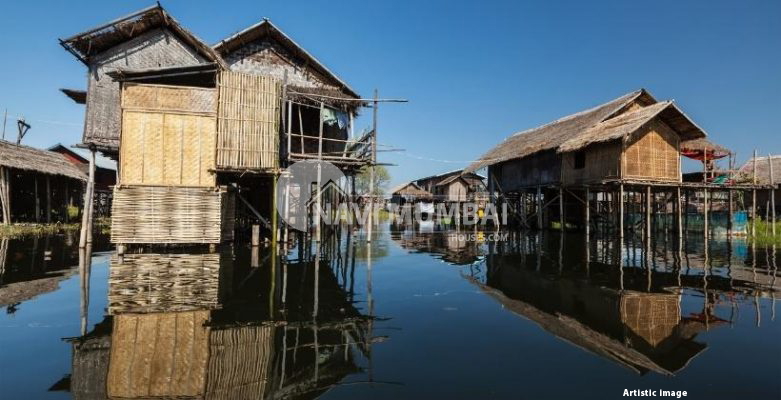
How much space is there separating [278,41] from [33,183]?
56.1 ft

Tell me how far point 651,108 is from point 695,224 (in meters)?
9.47

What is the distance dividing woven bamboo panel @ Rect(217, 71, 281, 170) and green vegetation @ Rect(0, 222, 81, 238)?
11090 millimetres

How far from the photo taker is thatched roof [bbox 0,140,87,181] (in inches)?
740

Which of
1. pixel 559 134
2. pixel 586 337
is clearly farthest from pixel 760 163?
pixel 586 337

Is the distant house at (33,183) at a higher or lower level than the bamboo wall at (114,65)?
lower

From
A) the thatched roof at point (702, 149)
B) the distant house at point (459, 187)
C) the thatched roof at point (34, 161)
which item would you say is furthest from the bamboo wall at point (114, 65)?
the distant house at point (459, 187)

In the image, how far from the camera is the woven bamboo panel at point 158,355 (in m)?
3.80

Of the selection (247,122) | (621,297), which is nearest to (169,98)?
(247,122)

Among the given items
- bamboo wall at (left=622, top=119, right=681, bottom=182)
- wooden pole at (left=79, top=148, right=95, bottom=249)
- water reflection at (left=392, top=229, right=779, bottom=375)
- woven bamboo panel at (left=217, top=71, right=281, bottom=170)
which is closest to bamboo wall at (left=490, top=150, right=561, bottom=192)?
bamboo wall at (left=622, top=119, right=681, bottom=182)

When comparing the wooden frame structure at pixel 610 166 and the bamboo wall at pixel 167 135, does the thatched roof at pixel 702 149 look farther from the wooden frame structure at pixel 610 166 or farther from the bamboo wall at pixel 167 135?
the bamboo wall at pixel 167 135

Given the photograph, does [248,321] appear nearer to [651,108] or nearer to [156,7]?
[156,7]

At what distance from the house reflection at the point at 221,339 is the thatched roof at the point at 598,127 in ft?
Result: 51.0

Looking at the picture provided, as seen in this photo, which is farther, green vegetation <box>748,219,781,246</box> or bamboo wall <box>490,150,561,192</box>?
bamboo wall <box>490,150,561,192</box>

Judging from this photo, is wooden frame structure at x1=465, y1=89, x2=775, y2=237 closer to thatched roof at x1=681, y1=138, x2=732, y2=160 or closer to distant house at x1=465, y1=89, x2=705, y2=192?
distant house at x1=465, y1=89, x2=705, y2=192
